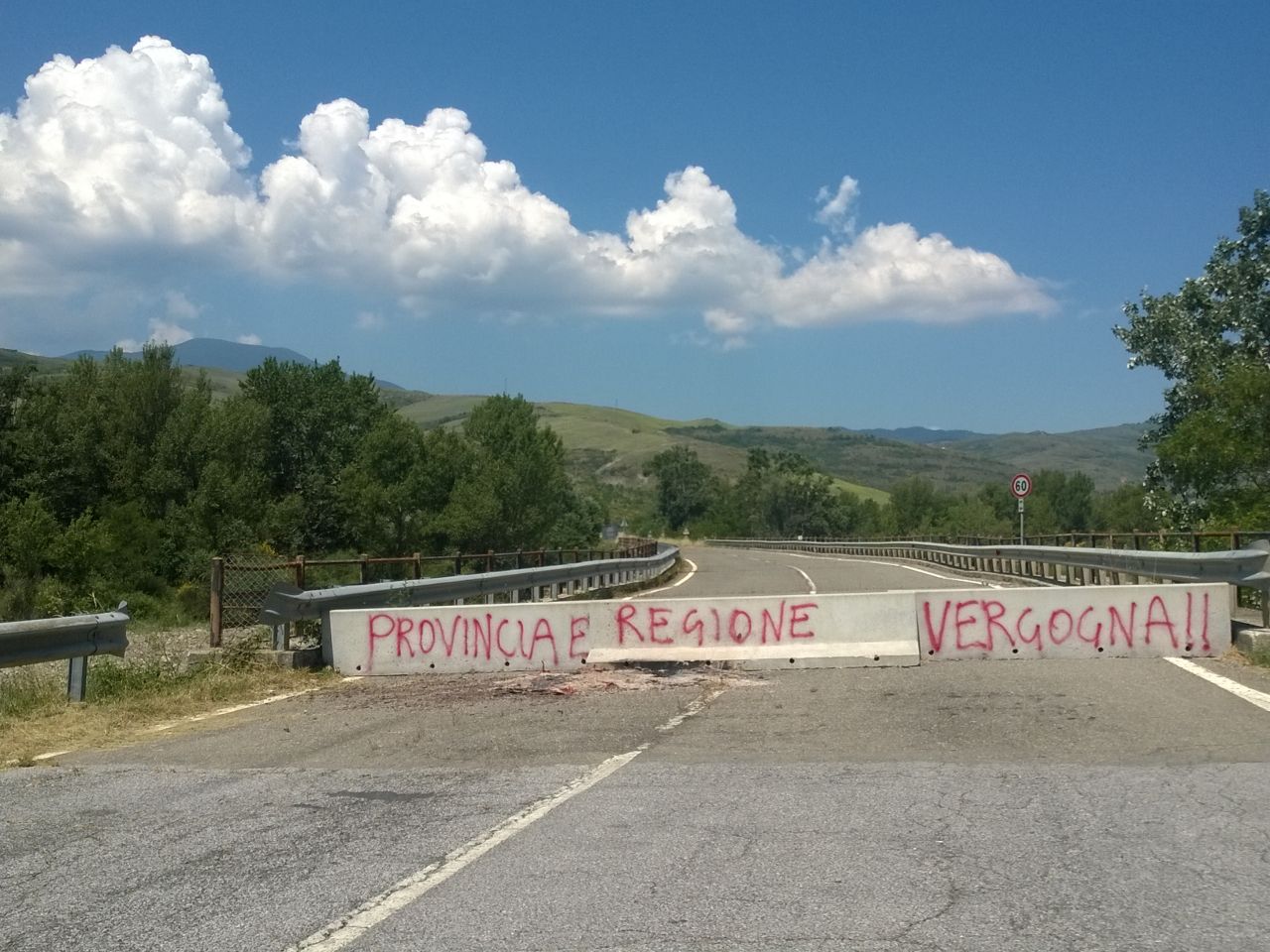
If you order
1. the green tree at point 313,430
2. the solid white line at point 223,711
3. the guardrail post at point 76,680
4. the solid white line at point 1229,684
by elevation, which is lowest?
the solid white line at point 223,711

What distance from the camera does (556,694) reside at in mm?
11094

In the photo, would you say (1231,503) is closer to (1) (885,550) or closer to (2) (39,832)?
(1) (885,550)

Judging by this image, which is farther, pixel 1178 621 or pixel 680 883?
pixel 1178 621

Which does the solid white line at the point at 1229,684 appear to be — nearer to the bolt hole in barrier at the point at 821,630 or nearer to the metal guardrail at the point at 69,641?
the bolt hole in barrier at the point at 821,630

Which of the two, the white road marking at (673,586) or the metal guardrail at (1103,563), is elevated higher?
the metal guardrail at (1103,563)

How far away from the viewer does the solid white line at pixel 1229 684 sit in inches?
365

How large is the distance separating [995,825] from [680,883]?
5.76 ft

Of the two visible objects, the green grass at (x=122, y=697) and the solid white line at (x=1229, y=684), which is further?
the green grass at (x=122, y=697)

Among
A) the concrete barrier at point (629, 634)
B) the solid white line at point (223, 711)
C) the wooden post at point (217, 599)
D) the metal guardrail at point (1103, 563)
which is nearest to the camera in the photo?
→ the solid white line at point (223, 711)

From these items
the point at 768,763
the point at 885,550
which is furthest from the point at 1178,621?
the point at 885,550

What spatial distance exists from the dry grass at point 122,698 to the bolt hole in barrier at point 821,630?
133 cm

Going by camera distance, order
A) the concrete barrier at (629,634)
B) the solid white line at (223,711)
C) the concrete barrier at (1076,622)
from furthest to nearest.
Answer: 1. the concrete barrier at (629,634)
2. the concrete barrier at (1076,622)
3. the solid white line at (223,711)

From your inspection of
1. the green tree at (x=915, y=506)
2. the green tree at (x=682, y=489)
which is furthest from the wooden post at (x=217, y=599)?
the green tree at (x=682, y=489)

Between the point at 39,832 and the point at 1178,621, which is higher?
the point at 1178,621
